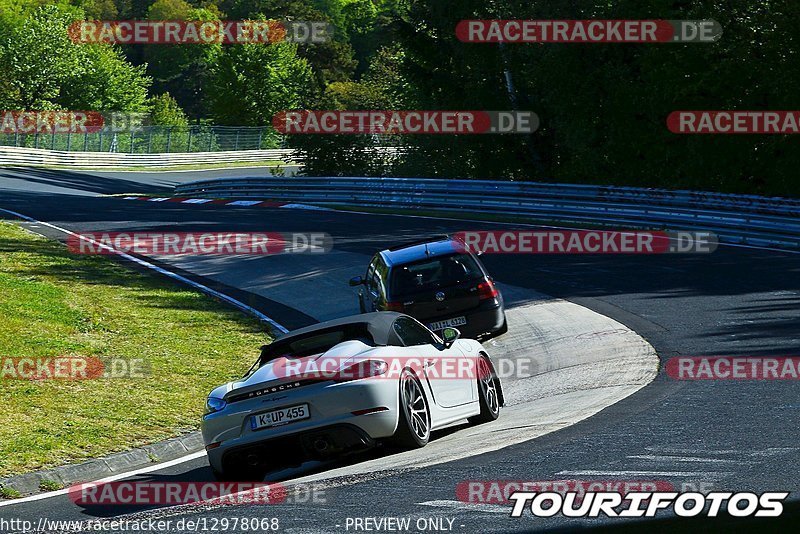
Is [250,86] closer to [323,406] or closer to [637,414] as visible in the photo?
[637,414]

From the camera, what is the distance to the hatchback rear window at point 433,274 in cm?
1667

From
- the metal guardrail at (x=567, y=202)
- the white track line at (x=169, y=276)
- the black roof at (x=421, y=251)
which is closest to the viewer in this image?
the white track line at (x=169, y=276)

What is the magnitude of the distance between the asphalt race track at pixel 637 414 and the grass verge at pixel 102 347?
48.3 inches

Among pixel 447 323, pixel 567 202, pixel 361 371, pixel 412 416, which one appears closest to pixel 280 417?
pixel 361 371

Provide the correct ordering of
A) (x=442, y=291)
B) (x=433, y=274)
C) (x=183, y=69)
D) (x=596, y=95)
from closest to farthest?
1. (x=442, y=291)
2. (x=433, y=274)
3. (x=596, y=95)
4. (x=183, y=69)

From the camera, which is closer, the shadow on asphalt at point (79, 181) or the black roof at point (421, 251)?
the black roof at point (421, 251)

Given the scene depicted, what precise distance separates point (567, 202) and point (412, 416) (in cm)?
2091

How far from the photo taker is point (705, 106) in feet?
107

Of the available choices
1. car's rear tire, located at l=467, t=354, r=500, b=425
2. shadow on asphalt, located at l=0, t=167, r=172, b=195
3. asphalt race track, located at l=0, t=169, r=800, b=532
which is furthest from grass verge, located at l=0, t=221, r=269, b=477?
shadow on asphalt, located at l=0, t=167, r=172, b=195

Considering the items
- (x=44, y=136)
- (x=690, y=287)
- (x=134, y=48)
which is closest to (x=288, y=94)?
(x=44, y=136)

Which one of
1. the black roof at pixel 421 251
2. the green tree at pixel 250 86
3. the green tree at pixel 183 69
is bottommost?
the black roof at pixel 421 251

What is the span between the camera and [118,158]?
66.3 metres

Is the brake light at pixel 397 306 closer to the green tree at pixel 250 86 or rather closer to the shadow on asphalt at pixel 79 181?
the shadow on asphalt at pixel 79 181

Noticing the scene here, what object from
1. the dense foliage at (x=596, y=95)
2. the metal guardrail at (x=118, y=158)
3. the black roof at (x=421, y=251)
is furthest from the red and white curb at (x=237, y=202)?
the black roof at (x=421, y=251)
